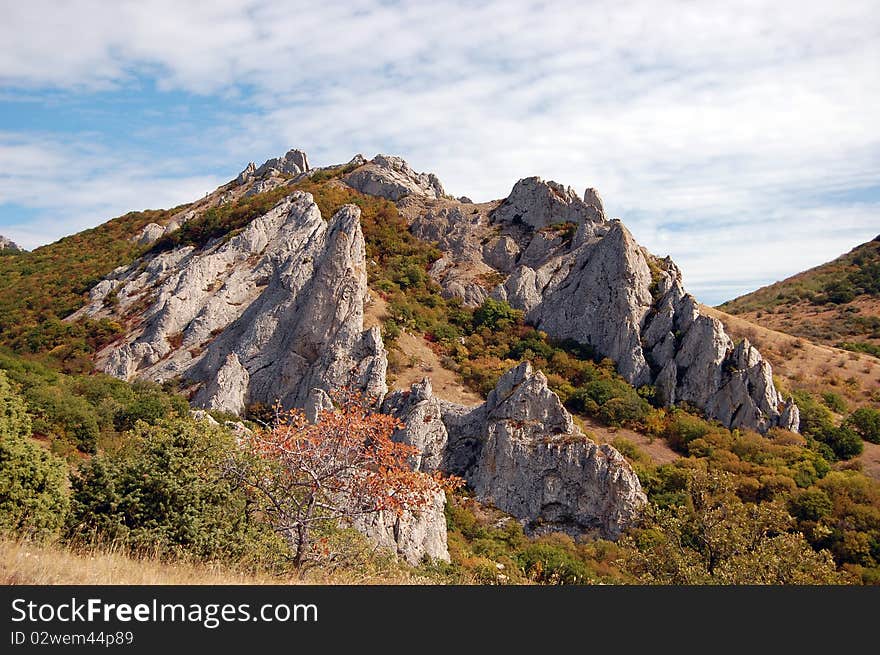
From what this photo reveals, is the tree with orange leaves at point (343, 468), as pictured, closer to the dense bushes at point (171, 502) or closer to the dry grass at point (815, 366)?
the dense bushes at point (171, 502)

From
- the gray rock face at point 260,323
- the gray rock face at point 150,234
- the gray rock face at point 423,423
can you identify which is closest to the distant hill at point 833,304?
the gray rock face at point 423,423

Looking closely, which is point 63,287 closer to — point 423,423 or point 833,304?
point 423,423

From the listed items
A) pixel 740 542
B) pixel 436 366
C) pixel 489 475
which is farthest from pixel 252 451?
pixel 436 366

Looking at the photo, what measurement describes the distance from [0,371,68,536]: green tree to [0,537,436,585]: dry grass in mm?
720

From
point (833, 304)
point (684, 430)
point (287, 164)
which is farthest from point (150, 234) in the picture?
point (833, 304)

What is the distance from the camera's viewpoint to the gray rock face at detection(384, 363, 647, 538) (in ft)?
96.5

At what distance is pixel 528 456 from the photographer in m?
31.5

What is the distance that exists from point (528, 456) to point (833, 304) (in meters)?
72.1

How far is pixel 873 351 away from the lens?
58938 millimetres

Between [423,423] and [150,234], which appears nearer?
[423,423]

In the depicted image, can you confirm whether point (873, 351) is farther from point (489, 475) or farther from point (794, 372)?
point (489, 475)

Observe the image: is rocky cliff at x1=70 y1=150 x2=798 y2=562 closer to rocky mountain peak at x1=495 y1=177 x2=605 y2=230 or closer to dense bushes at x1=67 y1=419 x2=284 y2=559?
rocky mountain peak at x1=495 y1=177 x2=605 y2=230

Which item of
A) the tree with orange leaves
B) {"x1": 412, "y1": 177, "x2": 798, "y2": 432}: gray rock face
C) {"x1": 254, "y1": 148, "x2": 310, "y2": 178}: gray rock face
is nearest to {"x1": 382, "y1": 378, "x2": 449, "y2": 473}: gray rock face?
{"x1": 412, "y1": 177, "x2": 798, "y2": 432}: gray rock face
